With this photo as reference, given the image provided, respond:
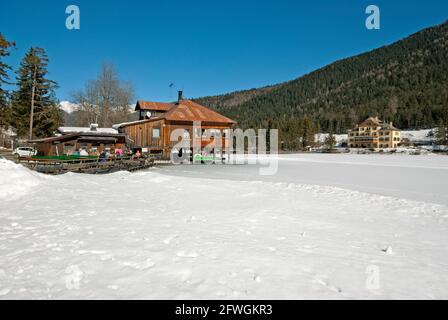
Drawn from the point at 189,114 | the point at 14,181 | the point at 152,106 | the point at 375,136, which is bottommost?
the point at 14,181

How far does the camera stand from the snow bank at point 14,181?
11.5 metres

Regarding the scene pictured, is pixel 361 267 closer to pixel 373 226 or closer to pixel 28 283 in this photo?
pixel 373 226

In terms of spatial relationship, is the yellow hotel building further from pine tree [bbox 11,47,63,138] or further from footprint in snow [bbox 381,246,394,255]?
footprint in snow [bbox 381,246,394,255]

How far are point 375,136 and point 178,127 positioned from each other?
127m

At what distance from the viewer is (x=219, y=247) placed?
19.8ft

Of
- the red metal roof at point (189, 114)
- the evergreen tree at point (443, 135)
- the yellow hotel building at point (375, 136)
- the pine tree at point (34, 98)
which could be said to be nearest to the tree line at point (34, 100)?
the pine tree at point (34, 98)

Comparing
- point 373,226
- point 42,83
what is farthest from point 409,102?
point 373,226

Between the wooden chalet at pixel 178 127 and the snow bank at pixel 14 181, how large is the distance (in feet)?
79.0

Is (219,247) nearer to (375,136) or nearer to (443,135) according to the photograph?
(443,135)

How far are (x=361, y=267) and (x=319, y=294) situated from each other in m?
1.46

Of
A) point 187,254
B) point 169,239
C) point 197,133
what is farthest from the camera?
point 197,133

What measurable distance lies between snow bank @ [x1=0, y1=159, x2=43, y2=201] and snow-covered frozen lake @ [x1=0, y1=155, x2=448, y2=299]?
0.10 meters

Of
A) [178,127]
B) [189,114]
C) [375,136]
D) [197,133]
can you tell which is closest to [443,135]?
[375,136]

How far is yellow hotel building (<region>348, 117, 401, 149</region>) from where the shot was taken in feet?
452
